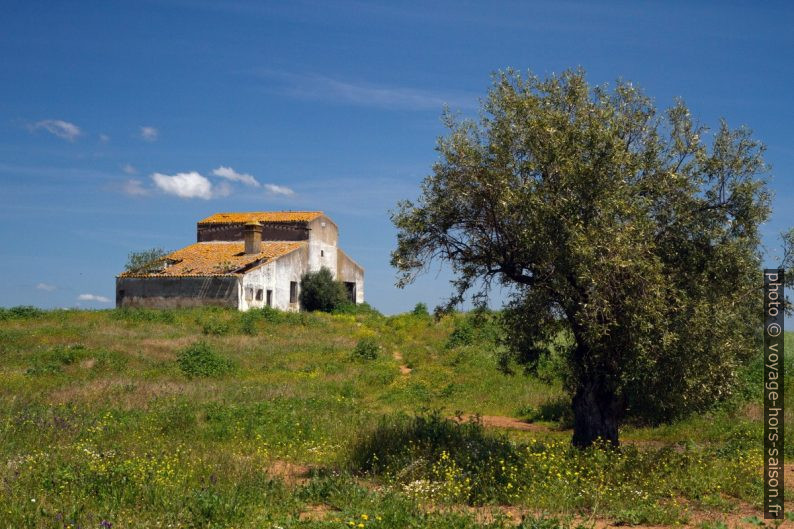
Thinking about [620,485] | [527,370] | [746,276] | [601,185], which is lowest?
[620,485]

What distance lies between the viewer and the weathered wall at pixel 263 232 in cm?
5881

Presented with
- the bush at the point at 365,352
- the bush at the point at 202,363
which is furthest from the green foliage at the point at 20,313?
the bush at the point at 365,352

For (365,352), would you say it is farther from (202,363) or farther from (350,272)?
(350,272)

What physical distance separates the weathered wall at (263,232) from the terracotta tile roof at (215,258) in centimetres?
112

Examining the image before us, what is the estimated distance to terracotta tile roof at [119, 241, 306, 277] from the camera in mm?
51500

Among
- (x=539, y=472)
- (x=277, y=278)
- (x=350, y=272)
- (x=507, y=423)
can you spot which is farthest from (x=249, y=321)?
(x=539, y=472)

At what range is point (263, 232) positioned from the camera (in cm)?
6028

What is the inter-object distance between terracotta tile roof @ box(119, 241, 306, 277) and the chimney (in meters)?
0.55

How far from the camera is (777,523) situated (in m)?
10.4

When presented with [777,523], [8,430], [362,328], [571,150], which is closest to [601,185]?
[571,150]

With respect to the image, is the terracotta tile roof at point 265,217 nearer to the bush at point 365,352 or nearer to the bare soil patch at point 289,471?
the bush at point 365,352

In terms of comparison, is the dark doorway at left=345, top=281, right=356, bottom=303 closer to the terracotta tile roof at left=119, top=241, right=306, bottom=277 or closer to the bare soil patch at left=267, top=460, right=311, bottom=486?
the terracotta tile roof at left=119, top=241, right=306, bottom=277

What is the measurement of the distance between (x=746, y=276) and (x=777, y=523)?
19.1ft

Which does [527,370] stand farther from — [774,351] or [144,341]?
[144,341]
